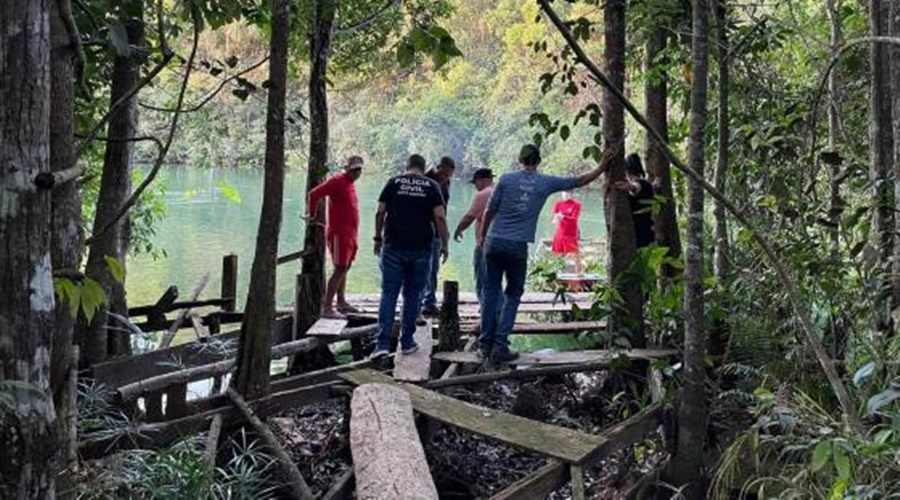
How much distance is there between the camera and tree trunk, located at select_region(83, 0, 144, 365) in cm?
570

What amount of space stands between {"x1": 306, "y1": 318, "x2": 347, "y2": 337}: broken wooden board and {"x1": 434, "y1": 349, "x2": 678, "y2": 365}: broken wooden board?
1.10 metres

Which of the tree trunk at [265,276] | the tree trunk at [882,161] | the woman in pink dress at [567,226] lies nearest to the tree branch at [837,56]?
the tree trunk at [882,161]

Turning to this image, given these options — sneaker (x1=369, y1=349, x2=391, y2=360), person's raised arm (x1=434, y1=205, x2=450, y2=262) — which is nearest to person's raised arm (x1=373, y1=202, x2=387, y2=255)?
person's raised arm (x1=434, y1=205, x2=450, y2=262)

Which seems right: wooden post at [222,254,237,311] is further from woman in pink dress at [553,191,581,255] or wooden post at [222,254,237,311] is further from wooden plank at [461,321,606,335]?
woman in pink dress at [553,191,581,255]

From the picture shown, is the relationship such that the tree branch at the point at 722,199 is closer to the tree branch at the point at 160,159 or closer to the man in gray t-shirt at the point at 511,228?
the tree branch at the point at 160,159

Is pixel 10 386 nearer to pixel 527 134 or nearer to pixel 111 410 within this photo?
pixel 111 410

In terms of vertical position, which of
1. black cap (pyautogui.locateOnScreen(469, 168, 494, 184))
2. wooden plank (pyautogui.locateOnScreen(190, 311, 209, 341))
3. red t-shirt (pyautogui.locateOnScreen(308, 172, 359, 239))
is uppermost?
black cap (pyautogui.locateOnScreen(469, 168, 494, 184))

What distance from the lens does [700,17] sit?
4270mm

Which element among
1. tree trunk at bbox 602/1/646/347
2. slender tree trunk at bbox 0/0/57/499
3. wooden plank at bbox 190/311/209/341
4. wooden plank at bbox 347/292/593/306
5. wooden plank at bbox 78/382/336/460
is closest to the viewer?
slender tree trunk at bbox 0/0/57/499

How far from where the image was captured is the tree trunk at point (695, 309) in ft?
14.1

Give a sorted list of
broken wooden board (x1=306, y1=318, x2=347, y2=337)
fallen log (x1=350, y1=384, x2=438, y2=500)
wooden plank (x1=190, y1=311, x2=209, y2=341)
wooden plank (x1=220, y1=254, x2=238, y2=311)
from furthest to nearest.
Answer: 1. wooden plank (x1=220, y1=254, x2=238, y2=311)
2. wooden plank (x1=190, y1=311, x2=209, y2=341)
3. broken wooden board (x1=306, y1=318, x2=347, y2=337)
4. fallen log (x1=350, y1=384, x2=438, y2=500)

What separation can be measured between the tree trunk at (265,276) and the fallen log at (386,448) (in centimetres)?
66

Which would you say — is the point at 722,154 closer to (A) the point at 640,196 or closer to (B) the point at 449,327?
(A) the point at 640,196

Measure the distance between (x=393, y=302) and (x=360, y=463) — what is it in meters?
2.34
